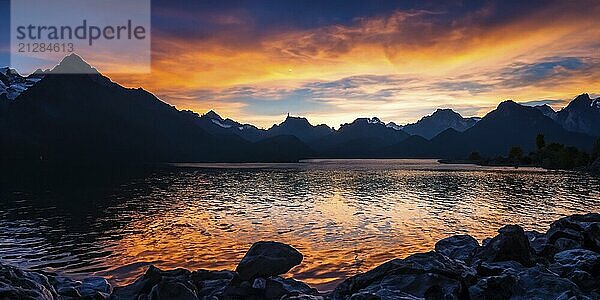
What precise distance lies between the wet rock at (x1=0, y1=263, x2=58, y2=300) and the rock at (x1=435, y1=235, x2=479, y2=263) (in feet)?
81.0

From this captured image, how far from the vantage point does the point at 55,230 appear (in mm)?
49500

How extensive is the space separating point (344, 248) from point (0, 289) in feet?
92.5

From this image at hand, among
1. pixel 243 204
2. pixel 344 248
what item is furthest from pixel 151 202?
pixel 344 248

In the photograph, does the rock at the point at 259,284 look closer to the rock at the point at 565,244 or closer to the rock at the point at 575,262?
the rock at the point at 575,262

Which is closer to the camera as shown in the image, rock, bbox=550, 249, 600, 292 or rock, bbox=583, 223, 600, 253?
rock, bbox=550, 249, 600, 292

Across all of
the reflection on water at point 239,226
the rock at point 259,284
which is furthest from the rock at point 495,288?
the rock at point 259,284

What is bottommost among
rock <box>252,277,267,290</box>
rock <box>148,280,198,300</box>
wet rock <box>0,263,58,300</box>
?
rock <box>252,277,267,290</box>

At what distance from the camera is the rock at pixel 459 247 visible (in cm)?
2948

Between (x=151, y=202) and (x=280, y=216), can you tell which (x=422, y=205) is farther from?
(x=151, y=202)

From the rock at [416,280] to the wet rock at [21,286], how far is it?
14146 mm

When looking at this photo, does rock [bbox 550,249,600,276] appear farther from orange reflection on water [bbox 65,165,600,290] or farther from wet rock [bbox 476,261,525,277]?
orange reflection on water [bbox 65,165,600,290]

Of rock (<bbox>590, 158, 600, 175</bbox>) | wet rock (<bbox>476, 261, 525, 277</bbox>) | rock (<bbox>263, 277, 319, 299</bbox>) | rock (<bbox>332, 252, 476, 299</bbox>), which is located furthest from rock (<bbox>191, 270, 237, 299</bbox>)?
rock (<bbox>590, 158, 600, 175</bbox>)

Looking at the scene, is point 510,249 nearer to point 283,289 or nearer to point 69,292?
point 283,289

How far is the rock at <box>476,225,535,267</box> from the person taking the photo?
24.3 m
